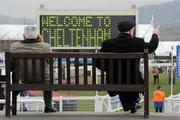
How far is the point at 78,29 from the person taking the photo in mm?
21391

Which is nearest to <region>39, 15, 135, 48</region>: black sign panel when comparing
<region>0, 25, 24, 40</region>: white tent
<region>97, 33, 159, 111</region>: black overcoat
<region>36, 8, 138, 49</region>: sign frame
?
<region>36, 8, 138, 49</region>: sign frame

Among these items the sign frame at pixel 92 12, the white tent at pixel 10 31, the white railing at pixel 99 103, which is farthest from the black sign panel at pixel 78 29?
the white tent at pixel 10 31

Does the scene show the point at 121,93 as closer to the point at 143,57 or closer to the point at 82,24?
the point at 143,57

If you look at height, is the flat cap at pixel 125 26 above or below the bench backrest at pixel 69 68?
above

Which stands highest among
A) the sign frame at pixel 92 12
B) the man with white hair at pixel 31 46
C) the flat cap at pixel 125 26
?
the sign frame at pixel 92 12

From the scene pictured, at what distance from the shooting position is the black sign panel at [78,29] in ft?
69.9

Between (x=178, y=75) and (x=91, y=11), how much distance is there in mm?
5455

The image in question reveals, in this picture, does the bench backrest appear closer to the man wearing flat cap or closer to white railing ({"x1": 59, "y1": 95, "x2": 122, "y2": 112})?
the man wearing flat cap

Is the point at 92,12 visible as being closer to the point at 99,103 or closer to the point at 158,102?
the point at 99,103

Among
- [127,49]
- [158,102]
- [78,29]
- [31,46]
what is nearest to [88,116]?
[127,49]

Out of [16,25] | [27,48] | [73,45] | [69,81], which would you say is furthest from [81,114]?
[16,25]

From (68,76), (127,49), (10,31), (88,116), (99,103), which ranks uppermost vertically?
(127,49)

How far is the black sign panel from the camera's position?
69.9 feet

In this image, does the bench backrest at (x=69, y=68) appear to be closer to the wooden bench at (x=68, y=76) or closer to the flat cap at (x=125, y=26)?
the wooden bench at (x=68, y=76)
